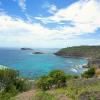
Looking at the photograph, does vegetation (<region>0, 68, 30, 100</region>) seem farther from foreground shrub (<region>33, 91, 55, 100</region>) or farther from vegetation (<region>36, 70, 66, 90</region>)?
foreground shrub (<region>33, 91, 55, 100</region>)

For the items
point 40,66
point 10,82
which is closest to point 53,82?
point 10,82

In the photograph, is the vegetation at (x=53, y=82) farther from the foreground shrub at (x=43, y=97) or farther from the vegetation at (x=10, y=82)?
the foreground shrub at (x=43, y=97)

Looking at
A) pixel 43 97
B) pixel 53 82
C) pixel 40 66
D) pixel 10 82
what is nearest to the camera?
pixel 43 97

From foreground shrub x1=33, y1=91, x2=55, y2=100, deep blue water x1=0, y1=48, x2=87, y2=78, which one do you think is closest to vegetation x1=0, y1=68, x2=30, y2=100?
foreground shrub x1=33, y1=91, x2=55, y2=100

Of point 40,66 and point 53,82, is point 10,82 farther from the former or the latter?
point 40,66

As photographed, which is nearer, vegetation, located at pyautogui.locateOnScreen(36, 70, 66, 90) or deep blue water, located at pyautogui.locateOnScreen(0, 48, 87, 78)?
vegetation, located at pyautogui.locateOnScreen(36, 70, 66, 90)

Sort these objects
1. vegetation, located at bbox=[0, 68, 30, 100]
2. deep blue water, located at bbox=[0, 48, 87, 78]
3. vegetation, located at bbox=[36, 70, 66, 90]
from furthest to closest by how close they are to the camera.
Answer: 1. deep blue water, located at bbox=[0, 48, 87, 78]
2. vegetation, located at bbox=[0, 68, 30, 100]
3. vegetation, located at bbox=[36, 70, 66, 90]

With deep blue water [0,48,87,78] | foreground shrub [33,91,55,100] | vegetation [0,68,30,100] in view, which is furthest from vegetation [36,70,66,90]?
deep blue water [0,48,87,78]

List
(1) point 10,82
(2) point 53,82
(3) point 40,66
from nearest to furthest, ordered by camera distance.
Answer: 1. (2) point 53,82
2. (1) point 10,82
3. (3) point 40,66

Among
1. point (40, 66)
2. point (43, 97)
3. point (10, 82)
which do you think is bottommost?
point (43, 97)

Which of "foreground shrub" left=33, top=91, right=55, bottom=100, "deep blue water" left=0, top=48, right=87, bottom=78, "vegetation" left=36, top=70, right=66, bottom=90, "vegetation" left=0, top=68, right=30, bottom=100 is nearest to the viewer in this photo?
"foreground shrub" left=33, top=91, right=55, bottom=100

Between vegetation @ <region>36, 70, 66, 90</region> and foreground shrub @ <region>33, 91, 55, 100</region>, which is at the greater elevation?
vegetation @ <region>36, 70, 66, 90</region>

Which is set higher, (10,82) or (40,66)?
(10,82)

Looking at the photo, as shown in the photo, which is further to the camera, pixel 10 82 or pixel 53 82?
pixel 10 82
